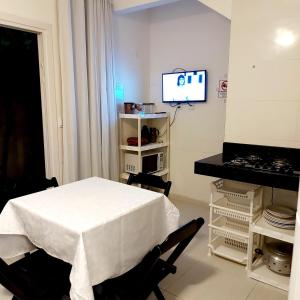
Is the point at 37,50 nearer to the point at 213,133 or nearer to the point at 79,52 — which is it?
the point at 79,52

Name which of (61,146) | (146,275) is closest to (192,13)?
(61,146)

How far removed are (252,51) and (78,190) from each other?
1762 mm

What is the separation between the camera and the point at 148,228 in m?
1.62

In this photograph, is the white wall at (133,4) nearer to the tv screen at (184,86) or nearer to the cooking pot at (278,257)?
the tv screen at (184,86)

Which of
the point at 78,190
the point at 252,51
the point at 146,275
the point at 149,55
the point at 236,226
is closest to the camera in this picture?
the point at 146,275

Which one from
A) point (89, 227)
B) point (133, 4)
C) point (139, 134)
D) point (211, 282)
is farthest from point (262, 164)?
point (133, 4)

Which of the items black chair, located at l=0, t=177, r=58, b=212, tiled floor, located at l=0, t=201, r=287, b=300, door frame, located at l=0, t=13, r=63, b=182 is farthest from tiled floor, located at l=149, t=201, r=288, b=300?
door frame, located at l=0, t=13, r=63, b=182

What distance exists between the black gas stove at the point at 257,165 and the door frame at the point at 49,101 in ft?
5.14

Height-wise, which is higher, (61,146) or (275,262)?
(61,146)

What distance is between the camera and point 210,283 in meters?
2.07

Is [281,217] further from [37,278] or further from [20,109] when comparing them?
[20,109]

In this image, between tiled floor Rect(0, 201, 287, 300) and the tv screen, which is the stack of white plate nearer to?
tiled floor Rect(0, 201, 287, 300)

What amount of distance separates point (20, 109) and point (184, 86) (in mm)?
1960

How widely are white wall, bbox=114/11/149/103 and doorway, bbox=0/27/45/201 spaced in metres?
0.99
